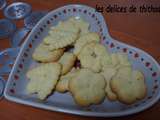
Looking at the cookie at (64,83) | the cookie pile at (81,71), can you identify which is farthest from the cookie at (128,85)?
the cookie at (64,83)

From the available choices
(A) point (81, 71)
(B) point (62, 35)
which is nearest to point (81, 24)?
(B) point (62, 35)

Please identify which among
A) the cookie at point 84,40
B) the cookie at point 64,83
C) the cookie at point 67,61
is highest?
the cookie at point 84,40

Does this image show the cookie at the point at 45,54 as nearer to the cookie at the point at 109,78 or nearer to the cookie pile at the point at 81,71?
the cookie pile at the point at 81,71

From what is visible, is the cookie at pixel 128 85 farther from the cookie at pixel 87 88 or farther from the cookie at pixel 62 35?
the cookie at pixel 62 35

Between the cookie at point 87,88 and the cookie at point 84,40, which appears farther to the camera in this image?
the cookie at point 84,40

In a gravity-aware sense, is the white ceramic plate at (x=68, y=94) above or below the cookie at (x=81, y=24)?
below

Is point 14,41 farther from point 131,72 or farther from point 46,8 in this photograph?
point 131,72

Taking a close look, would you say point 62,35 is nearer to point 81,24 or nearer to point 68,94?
point 81,24
